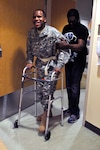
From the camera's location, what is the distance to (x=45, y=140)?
7.18 feet

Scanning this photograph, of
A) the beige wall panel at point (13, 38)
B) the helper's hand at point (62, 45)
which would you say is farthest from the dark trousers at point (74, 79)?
the beige wall panel at point (13, 38)

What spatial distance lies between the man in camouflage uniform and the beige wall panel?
31 centimetres

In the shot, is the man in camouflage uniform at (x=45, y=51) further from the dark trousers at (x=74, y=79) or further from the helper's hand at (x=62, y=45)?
the dark trousers at (x=74, y=79)

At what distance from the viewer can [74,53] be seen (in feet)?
8.27

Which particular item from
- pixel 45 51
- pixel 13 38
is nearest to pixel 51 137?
pixel 45 51

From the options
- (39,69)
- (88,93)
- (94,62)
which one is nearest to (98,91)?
(88,93)

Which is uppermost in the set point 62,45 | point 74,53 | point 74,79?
point 62,45

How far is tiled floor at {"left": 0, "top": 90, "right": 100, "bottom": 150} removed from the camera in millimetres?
2092

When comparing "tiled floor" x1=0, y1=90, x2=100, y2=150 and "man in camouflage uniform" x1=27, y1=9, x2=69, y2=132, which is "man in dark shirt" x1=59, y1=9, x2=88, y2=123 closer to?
"man in camouflage uniform" x1=27, y1=9, x2=69, y2=132

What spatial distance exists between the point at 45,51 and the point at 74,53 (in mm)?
462

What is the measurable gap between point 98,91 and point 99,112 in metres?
0.26

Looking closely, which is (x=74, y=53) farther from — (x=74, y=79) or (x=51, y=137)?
(x=51, y=137)

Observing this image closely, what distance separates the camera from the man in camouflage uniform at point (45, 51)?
2.21m

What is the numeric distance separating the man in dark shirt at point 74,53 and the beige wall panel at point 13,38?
0.63 metres
